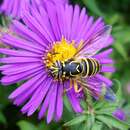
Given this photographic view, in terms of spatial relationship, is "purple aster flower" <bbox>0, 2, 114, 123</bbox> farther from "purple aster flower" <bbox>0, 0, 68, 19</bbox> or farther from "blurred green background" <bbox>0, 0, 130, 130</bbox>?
"purple aster flower" <bbox>0, 0, 68, 19</bbox>

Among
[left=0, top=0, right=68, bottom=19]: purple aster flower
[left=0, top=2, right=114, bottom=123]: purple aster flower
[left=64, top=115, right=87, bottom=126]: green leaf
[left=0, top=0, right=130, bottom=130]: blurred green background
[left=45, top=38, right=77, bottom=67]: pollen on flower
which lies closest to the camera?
[left=64, top=115, right=87, bottom=126]: green leaf

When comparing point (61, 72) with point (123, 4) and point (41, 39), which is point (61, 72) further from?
point (123, 4)

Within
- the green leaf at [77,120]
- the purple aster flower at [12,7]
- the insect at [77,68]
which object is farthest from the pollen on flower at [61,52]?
the purple aster flower at [12,7]

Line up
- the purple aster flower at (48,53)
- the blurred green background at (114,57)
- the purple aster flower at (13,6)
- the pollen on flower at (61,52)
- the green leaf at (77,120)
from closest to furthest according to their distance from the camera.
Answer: the green leaf at (77,120)
the purple aster flower at (48,53)
the pollen on flower at (61,52)
the purple aster flower at (13,6)
the blurred green background at (114,57)

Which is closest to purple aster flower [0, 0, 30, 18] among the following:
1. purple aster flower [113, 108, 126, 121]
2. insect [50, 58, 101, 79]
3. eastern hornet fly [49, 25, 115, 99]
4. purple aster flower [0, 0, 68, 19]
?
purple aster flower [0, 0, 68, 19]

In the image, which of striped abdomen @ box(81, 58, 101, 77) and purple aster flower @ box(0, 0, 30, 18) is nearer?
striped abdomen @ box(81, 58, 101, 77)

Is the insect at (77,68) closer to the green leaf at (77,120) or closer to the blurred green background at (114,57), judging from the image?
the green leaf at (77,120)
